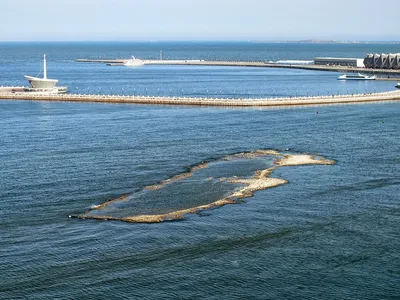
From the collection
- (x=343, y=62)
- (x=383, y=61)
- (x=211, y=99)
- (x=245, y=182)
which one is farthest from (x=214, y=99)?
(x=343, y=62)

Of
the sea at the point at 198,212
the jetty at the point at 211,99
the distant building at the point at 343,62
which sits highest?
the distant building at the point at 343,62

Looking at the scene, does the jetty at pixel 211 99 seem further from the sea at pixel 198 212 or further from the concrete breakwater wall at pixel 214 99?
the sea at pixel 198 212

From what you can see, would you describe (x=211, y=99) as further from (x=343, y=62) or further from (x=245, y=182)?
(x=343, y=62)

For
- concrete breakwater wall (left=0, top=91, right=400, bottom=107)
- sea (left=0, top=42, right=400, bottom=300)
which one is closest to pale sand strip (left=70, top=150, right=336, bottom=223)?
sea (left=0, top=42, right=400, bottom=300)

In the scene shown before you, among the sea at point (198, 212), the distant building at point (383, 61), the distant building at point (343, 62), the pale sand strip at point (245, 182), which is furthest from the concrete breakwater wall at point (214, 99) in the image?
the distant building at point (343, 62)

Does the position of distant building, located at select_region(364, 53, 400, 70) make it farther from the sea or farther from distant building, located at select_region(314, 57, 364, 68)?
the sea

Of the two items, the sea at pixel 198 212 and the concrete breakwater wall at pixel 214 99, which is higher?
the concrete breakwater wall at pixel 214 99
